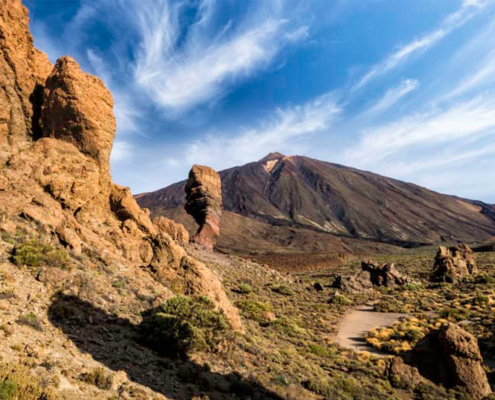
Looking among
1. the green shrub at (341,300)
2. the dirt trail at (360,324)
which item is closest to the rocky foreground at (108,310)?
the dirt trail at (360,324)

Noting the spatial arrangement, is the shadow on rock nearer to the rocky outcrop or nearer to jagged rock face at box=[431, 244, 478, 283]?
the rocky outcrop

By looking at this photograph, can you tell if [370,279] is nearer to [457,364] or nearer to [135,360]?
[457,364]

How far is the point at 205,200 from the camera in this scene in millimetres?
45906

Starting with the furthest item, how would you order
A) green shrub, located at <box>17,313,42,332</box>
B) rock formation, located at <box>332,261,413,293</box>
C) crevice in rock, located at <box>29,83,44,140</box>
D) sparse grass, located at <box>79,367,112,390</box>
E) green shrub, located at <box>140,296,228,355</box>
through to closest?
rock formation, located at <box>332,261,413,293</box>
crevice in rock, located at <box>29,83,44,140</box>
green shrub, located at <box>140,296,228,355</box>
green shrub, located at <box>17,313,42,332</box>
sparse grass, located at <box>79,367,112,390</box>

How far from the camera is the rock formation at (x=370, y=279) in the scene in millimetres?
35662

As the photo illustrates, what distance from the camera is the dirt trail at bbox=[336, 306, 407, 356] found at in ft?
60.8

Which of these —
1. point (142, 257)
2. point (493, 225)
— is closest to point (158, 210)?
point (142, 257)

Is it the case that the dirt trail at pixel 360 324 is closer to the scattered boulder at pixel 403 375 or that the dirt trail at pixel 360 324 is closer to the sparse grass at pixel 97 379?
the scattered boulder at pixel 403 375

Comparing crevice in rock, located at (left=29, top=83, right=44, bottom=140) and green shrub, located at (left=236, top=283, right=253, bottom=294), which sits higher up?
crevice in rock, located at (left=29, top=83, right=44, bottom=140)

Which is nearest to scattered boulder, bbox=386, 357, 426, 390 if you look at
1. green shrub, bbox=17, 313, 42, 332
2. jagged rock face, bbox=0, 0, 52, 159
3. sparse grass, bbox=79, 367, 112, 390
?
sparse grass, bbox=79, 367, 112, 390

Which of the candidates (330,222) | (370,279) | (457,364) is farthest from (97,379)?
(330,222)

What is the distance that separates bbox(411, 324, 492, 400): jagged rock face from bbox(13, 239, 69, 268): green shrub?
1555 cm

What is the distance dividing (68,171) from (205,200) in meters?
30.4

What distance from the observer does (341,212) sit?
18388 centimetres
